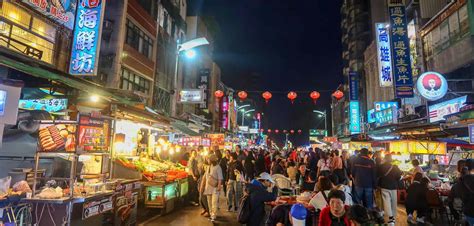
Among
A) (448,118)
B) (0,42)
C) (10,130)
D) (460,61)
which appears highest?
(460,61)

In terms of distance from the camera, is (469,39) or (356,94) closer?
(469,39)

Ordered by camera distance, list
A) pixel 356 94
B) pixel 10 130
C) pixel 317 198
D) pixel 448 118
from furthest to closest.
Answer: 1. pixel 356 94
2. pixel 448 118
3. pixel 10 130
4. pixel 317 198

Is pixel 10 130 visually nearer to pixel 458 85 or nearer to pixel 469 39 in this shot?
pixel 469 39

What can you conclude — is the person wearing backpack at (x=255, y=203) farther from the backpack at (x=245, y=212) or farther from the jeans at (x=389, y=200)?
the jeans at (x=389, y=200)

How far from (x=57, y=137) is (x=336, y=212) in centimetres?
570

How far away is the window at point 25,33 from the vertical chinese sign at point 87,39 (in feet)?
4.33

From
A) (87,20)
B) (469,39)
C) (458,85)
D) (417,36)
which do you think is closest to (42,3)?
(87,20)

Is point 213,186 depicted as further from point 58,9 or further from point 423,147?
point 58,9

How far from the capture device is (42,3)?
43.2 feet

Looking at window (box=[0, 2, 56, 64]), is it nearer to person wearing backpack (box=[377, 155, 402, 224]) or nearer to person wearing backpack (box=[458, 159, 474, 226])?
person wearing backpack (box=[377, 155, 402, 224])

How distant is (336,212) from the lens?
4070 mm

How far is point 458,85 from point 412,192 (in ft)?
42.7

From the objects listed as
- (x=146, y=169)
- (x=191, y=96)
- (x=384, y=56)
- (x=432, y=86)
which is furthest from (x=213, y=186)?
(x=384, y=56)

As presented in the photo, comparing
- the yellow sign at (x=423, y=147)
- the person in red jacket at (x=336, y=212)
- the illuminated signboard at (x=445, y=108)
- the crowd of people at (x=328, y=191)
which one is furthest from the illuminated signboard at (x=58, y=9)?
the illuminated signboard at (x=445, y=108)
